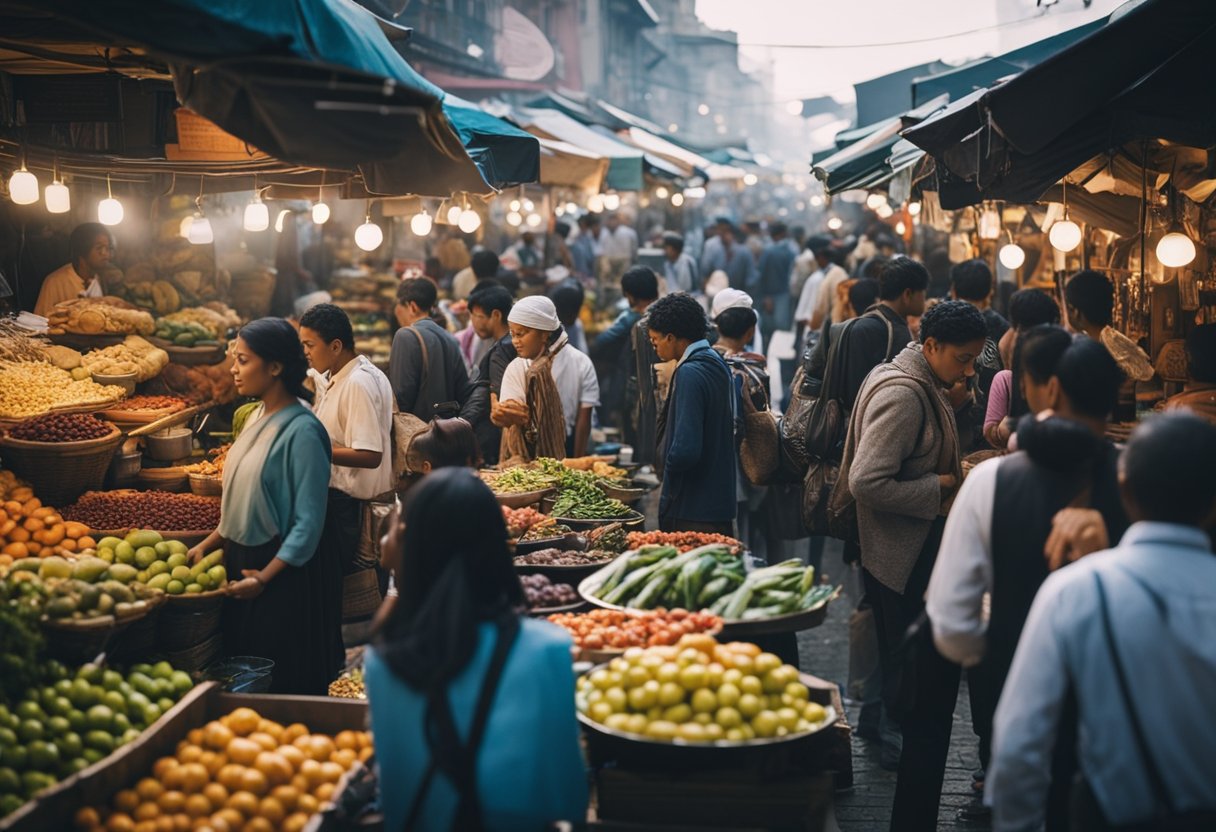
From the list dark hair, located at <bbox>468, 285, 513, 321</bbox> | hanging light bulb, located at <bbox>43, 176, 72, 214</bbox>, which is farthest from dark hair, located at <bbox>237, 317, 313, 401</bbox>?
dark hair, located at <bbox>468, 285, 513, 321</bbox>

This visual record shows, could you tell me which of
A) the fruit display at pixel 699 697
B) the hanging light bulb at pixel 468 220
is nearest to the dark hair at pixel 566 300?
the hanging light bulb at pixel 468 220

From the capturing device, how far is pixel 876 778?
625cm

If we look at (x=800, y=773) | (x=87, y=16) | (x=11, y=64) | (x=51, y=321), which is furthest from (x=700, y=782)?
(x=51, y=321)

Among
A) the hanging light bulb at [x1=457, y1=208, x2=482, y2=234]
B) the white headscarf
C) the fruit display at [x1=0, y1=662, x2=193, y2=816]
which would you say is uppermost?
the hanging light bulb at [x1=457, y1=208, x2=482, y2=234]

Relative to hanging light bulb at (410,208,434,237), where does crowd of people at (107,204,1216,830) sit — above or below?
below

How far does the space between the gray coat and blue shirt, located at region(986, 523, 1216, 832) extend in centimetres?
247

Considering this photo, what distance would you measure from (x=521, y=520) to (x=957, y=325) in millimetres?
2733

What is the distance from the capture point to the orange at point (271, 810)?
145 inches

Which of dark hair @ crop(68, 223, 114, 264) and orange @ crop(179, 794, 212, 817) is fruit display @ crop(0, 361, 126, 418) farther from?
orange @ crop(179, 794, 212, 817)

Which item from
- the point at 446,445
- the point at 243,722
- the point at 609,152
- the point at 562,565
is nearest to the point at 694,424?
the point at 562,565

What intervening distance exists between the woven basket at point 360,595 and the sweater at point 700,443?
1845mm

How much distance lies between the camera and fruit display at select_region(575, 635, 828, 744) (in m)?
3.77

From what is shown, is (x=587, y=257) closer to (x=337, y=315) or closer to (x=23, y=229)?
(x=23, y=229)

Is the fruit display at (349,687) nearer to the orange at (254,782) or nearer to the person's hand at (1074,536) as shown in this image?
the orange at (254,782)
